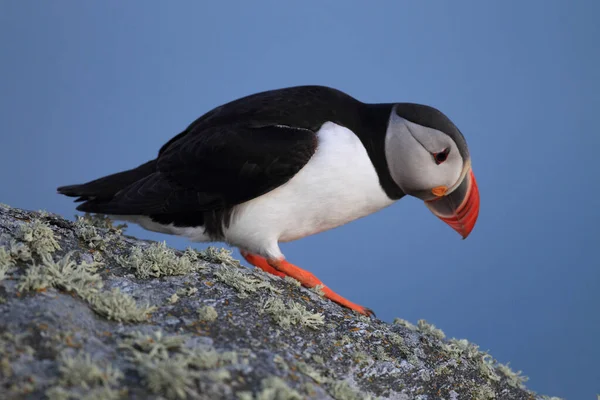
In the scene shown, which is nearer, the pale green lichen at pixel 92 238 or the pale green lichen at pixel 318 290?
the pale green lichen at pixel 92 238

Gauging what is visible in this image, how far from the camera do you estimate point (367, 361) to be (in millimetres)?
3396

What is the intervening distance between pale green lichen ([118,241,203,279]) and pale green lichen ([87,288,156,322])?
2.02ft

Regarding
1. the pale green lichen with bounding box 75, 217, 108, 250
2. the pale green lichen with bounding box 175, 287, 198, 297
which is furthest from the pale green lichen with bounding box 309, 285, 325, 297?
the pale green lichen with bounding box 75, 217, 108, 250

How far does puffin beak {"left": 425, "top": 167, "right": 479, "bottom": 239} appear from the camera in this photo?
16.3 feet

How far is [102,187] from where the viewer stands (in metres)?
4.86

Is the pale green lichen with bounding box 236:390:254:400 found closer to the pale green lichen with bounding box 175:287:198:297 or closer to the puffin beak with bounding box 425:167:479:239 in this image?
the pale green lichen with bounding box 175:287:198:297

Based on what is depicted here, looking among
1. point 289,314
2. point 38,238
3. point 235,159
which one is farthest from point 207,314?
point 235,159

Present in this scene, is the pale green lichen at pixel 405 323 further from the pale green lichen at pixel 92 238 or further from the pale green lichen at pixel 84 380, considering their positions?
the pale green lichen at pixel 84 380

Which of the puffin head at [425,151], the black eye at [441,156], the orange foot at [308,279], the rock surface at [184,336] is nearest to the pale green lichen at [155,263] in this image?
the rock surface at [184,336]

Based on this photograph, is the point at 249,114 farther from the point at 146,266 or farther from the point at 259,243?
the point at 146,266

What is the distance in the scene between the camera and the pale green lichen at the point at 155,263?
11.5 feet

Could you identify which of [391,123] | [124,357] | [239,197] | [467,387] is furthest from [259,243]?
[124,357]

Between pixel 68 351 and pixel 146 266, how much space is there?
123 centimetres

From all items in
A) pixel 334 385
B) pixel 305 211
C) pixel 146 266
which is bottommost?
pixel 334 385
